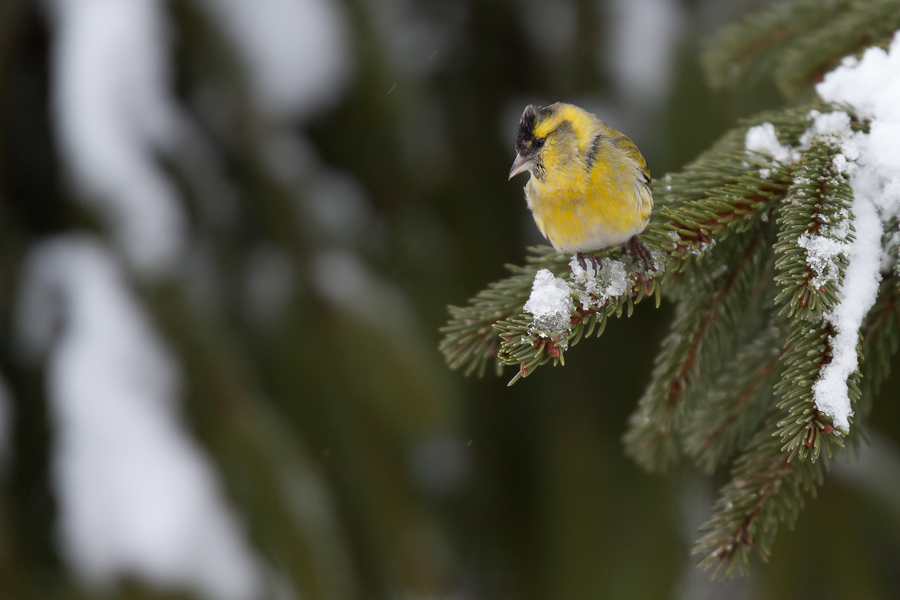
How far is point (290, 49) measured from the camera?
4.91 feet

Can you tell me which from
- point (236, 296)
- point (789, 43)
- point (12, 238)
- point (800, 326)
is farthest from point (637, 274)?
point (12, 238)

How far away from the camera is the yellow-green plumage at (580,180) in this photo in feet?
3.10

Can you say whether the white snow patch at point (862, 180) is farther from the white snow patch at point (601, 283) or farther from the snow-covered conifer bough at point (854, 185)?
the white snow patch at point (601, 283)

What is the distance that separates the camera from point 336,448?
1.34 metres

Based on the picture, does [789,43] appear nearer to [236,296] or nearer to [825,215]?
[825,215]

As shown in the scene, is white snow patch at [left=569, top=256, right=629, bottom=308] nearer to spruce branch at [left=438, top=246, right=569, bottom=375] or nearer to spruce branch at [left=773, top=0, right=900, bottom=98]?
spruce branch at [left=438, top=246, right=569, bottom=375]

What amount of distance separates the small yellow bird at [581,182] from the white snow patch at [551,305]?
0.13 metres

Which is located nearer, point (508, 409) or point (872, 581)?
point (872, 581)

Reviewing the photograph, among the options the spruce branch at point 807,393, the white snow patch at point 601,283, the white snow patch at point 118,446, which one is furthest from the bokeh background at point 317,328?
the spruce branch at point 807,393

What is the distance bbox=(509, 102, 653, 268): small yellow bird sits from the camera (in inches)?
37.1

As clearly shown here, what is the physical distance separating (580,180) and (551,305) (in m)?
0.31

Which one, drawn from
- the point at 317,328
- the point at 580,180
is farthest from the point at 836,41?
the point at 317,328

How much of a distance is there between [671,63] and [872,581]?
46.7 inches

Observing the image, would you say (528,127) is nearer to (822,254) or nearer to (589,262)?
(589,262)
